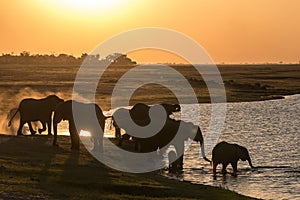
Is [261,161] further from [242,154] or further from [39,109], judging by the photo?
[39,109]

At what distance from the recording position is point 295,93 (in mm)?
105312

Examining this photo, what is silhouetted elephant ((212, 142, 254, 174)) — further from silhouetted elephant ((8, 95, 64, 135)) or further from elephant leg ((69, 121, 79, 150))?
silhouetted elephant ((8, 95, 64, 135))

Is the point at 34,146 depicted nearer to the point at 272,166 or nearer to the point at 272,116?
the point at 272,166

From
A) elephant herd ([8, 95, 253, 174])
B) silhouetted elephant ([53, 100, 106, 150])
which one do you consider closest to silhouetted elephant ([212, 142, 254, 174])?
elephant herd ([8, 95, 253, 174])

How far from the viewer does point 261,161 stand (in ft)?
102

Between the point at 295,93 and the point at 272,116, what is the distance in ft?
157

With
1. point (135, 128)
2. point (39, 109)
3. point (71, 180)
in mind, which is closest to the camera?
point (71, 180)

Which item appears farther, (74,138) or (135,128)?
(135,128)

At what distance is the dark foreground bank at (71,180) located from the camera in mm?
17703

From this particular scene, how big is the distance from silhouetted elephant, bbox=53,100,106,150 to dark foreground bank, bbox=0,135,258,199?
43.4 inches

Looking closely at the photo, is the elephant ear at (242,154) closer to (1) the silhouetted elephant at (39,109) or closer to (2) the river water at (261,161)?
(2) the river water at (261,161)

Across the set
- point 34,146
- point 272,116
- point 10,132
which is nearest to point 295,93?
point 272,116

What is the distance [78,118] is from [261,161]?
30.3ft

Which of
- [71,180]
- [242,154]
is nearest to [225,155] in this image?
[242,154]
